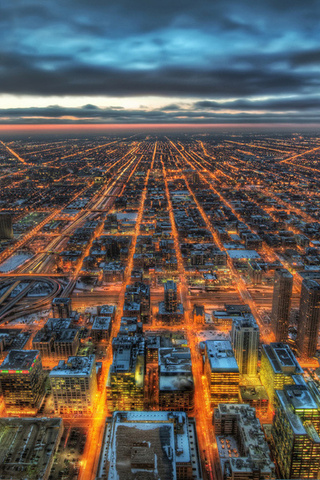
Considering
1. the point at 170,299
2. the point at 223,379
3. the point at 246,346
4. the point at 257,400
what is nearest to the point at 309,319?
the point at 246,346

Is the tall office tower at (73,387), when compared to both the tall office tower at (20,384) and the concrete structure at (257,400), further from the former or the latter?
the concrete structure at (257,400)

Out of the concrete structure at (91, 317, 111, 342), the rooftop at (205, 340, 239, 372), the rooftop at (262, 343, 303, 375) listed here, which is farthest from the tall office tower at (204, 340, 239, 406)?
the concrete structure at (91, 317, 111, 342)

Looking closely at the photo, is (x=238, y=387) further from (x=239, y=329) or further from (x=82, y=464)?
(x=82, y=464)

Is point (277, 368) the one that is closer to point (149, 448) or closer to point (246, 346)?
point (246, 346)

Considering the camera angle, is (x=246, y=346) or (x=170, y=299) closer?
(x=246, y=346)

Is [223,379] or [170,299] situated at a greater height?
[170,299]

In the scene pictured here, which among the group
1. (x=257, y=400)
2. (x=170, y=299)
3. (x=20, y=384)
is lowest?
(x=257, y=400)
